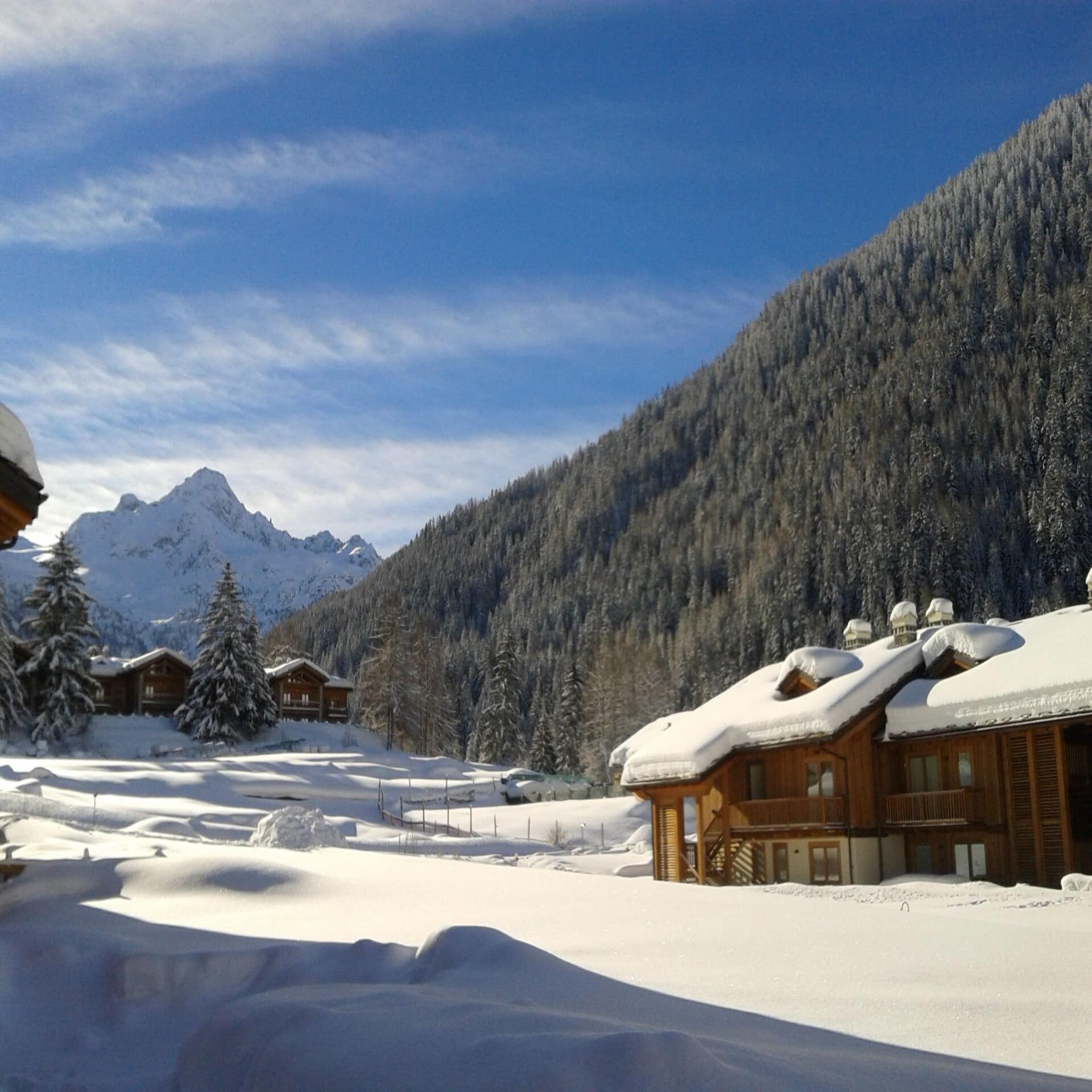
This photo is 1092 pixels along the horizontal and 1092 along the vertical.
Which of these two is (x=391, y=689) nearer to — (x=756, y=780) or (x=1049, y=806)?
(x=756, y=780)

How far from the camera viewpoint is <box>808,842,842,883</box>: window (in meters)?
28.3

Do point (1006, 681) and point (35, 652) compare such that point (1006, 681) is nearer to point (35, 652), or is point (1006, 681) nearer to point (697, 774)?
point (697, 774)

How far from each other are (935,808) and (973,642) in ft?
13.2

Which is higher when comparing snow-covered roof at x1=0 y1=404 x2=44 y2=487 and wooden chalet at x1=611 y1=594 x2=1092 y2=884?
snow-covered roof at x1=0 y1=404 x2=44 y2=487

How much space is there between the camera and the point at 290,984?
970cm

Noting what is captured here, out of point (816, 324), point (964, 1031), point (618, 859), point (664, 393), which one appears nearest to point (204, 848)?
point (964, 1031)

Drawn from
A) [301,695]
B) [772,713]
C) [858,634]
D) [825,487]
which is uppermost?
[825,487]

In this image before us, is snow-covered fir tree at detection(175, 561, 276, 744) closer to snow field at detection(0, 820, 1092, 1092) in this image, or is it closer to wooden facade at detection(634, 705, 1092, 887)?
wooden facade at detection(634, 705, 1092, 887)

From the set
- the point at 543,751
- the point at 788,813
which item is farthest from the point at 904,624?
the point at 543,751

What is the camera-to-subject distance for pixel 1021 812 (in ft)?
82.1

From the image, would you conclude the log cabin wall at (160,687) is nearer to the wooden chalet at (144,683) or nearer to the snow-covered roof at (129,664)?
the wooden chalet at (144,683)

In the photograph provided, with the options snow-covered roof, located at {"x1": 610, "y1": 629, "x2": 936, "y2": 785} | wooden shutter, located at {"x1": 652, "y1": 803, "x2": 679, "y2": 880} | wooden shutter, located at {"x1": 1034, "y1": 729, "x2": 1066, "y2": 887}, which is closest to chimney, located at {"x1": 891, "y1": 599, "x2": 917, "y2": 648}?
snow-covered roof, located at {"x1": 610, "y1": 629, "x2": 936, "y2": 785}

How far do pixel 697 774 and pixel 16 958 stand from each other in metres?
20.7

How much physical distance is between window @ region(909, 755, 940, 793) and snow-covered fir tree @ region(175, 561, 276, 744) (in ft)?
133
